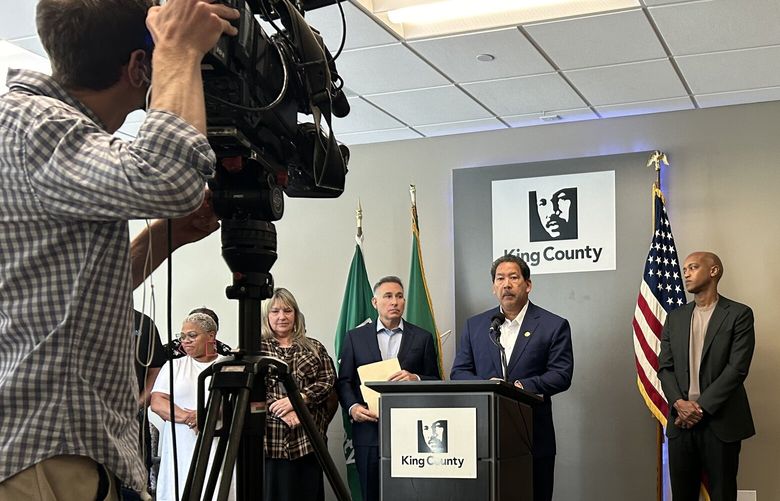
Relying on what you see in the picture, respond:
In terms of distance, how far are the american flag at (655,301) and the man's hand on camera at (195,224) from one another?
503cm

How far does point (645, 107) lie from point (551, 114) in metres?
0.64

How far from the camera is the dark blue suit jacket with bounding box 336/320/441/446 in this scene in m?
5.91

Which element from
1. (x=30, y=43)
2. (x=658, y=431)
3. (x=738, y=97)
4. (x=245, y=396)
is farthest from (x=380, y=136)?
(x=245, y=396)

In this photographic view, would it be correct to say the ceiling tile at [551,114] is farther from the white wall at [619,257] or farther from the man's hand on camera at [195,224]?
the man's hand on camera at [195,224]

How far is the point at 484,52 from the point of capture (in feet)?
18.3

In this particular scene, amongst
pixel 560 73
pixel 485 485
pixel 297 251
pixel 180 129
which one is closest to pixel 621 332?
pixel 560 73

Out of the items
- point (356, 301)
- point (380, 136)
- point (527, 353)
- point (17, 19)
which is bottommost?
point (527, 353)

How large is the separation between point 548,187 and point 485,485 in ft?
11.3


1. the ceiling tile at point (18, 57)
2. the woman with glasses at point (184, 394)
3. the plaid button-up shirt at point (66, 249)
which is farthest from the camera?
the ceiling tile at point (18, 57)

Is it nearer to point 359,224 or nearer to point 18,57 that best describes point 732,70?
point 359,224

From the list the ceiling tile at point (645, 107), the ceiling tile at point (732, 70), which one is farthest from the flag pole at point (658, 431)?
the ceiling tile at point (732, 70)

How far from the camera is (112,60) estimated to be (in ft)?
4.10

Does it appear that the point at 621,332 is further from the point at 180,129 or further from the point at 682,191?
the point at 180,129

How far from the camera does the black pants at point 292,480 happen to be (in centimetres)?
551
